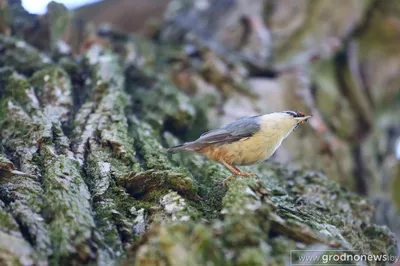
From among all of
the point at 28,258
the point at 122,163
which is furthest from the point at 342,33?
the point at 28,258

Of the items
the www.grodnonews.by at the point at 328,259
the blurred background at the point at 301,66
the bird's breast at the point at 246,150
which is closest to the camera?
the www.grodnonews.by at the point at 328,259

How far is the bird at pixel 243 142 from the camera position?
16.5 ft

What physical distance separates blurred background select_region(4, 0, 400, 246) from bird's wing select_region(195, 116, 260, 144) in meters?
2.08

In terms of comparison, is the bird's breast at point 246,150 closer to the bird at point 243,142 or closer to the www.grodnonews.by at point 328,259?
the bird at point 243,142

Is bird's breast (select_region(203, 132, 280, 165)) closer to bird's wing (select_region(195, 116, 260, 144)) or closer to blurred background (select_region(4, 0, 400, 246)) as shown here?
bird's wing (select_region(195, 116, 260, 144))

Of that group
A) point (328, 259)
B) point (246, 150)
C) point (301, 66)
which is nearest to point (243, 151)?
point (246, 150)

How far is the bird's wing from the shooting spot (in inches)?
199

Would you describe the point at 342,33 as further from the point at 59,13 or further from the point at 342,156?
the point at 59,13

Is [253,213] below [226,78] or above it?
below

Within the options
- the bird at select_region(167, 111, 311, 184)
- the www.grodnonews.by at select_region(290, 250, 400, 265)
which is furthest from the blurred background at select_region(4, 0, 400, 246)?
the www.grodnonews.by at select_region(290, 250, 400, 265)

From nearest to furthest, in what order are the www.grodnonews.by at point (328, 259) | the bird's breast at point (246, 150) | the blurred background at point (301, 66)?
the www.grodnonews.by at point (328, 259) < the bird's breast at point (246, 150) < the blurred background at point (301, 66)

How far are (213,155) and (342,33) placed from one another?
6939 millimetres

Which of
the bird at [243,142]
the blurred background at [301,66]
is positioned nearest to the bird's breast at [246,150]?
the bird at [243,142]

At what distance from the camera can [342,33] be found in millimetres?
10812
